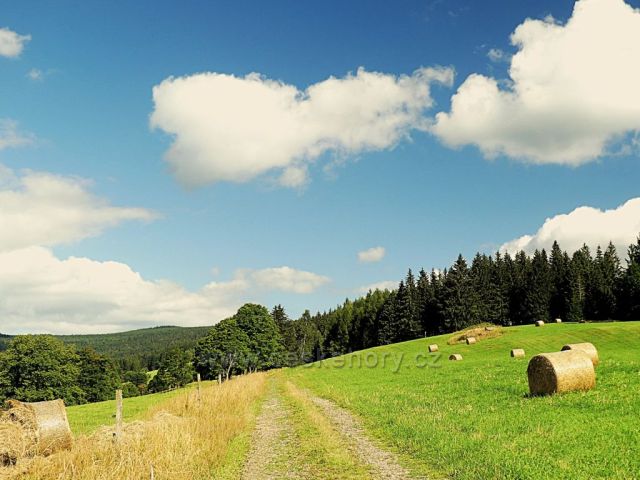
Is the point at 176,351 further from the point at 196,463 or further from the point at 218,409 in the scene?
the point at 196,463

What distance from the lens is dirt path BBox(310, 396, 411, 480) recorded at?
10.7 meters

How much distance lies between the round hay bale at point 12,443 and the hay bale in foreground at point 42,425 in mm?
210

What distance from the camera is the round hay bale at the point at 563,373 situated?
61.2 ft

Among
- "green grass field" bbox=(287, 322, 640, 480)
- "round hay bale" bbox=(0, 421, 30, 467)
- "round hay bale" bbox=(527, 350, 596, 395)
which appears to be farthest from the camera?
"round hay bale" bbox=(527, 350, 596, 395)

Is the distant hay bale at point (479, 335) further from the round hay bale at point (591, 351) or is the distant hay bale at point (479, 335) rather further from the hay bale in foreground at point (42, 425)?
the hay bale in foreground at point (42, 425)

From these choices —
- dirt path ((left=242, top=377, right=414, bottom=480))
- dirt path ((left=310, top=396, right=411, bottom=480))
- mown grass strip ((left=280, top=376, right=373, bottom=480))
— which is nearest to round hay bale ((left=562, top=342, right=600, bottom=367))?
dirt path ((left=310, top=396, right=411, bottom=480))

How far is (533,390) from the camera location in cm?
1970

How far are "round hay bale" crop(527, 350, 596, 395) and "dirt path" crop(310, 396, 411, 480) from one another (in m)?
7.72

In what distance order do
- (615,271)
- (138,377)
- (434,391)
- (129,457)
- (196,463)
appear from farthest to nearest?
(138,377) < (615,271) < (434,391) < (196,463) < (129,457)

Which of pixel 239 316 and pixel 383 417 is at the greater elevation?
pixel 239 316

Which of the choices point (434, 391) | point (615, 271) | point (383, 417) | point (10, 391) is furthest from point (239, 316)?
point (615, 271)

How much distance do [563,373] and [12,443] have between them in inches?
741

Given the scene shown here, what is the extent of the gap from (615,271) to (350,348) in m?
73.4

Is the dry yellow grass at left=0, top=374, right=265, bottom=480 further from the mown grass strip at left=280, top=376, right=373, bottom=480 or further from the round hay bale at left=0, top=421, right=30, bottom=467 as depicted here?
the mown grass strip at left=280, top=376, right=373, bottom=480
